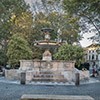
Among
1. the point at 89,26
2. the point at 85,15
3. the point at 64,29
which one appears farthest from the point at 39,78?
the point at 64,29

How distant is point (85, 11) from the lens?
1565 centimetres

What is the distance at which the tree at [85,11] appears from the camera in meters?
13.4

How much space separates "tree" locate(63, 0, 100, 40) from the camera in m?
13.4

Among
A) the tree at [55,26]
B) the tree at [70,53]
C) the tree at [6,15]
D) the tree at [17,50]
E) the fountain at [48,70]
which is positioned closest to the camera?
the fountain at [48,70]

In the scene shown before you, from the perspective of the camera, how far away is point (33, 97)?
7.65 meters

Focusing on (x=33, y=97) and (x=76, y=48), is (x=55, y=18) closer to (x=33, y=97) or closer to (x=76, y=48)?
(x=76, y=48)

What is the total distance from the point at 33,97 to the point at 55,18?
42.0 meters

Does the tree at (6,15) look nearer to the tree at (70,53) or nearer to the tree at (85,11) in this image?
the tree at (70,53)

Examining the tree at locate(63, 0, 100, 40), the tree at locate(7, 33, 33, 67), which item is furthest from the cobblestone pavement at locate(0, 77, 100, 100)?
the tree at locate(7, 33, 33, 67)

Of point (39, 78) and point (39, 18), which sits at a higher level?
point (39, 18)

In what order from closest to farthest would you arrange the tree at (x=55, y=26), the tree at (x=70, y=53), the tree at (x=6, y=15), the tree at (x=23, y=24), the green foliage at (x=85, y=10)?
the green foliage at (x=85, y=10)
the tree at (x=70, y=53)
the tree at (x=6, y=15)
the tree at (x=55, y=26)
the tree at (x=23, y=24)

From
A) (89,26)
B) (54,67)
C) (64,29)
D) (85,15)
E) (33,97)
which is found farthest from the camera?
(64,29)

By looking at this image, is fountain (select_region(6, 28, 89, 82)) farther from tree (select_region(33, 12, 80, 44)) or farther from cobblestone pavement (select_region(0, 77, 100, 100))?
tree (select_region(33, 12, 80, 44))

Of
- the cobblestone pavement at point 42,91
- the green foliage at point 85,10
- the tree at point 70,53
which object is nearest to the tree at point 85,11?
the green foliage at point 85,10
